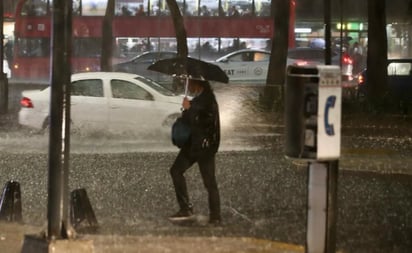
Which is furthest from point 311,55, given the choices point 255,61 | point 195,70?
point 195,70

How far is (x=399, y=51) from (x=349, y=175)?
19.5m

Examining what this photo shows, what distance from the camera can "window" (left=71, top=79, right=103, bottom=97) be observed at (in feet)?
48.9

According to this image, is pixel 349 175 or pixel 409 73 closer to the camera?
pixel 349 175

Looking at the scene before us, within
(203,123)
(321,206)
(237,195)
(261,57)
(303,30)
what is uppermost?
(303,30)

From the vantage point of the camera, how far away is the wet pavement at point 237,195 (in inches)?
276

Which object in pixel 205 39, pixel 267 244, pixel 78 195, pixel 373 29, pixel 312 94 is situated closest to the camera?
pixel 312 94

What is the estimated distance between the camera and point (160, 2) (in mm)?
24750

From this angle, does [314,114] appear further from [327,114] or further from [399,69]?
[399,69]

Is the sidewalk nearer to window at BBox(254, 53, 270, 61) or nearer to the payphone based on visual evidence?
the payphone

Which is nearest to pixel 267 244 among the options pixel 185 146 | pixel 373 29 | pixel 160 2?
pixel 185 146

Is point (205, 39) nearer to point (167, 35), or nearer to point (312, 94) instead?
point (167, 35)

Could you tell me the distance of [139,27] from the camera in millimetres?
25734

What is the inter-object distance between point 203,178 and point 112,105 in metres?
7.45

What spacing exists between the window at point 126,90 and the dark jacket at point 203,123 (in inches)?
284
